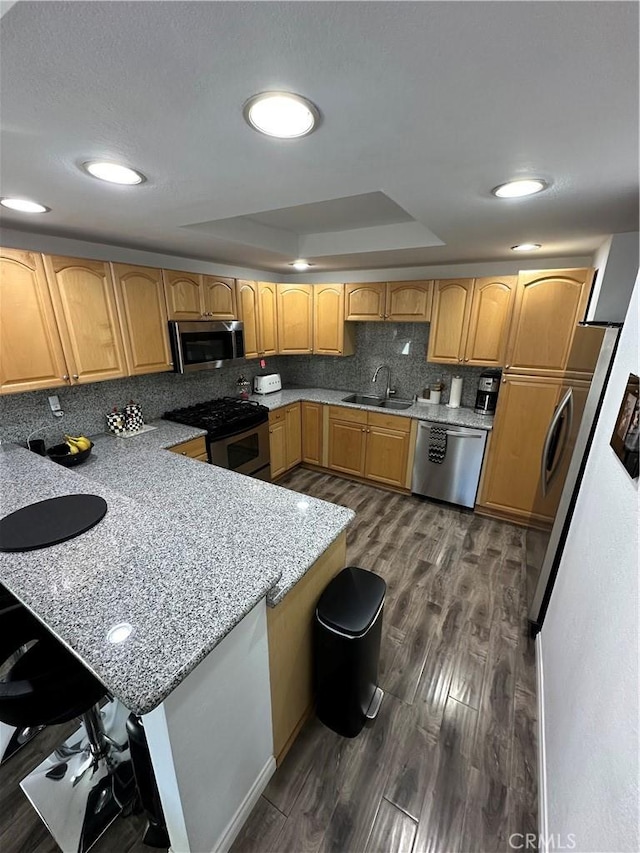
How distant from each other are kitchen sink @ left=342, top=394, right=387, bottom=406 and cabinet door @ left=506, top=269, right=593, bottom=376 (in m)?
1.56

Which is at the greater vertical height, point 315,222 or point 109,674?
point 315,222

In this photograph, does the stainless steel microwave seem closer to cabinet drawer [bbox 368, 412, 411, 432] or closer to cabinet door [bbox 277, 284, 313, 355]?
cabinet door [bbox 277, 284, 313, 355]

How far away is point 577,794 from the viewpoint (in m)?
0.93

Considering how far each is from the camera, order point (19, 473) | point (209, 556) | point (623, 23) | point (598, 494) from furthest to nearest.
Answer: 1. point (19, 473)
2. point (598, 494)
3. point (209, 556)
4. point (623, 23)

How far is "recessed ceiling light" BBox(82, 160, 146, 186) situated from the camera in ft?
3.74

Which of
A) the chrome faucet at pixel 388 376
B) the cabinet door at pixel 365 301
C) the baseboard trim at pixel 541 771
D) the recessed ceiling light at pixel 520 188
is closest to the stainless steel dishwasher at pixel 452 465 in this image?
the chrome faucet at pixel 388 376

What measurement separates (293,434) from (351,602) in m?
2.60

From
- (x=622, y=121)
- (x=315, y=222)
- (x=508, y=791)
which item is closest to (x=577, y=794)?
(x=508, y=791)

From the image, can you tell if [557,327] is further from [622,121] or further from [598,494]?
[622,121]

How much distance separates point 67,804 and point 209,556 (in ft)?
3.88

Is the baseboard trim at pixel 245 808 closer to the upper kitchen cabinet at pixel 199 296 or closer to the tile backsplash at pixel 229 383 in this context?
the tile backsplash at pixel 229 383

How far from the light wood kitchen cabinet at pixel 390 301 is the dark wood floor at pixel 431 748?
2.40 m

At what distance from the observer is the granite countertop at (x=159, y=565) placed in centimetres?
79

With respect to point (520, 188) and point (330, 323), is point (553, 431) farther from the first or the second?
point (330, 323)
